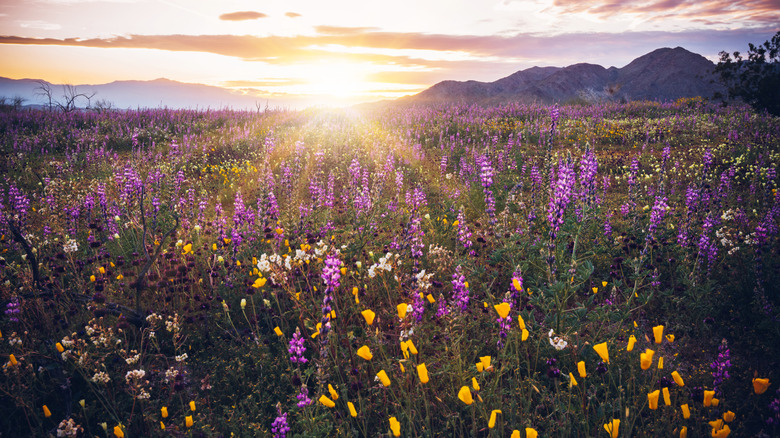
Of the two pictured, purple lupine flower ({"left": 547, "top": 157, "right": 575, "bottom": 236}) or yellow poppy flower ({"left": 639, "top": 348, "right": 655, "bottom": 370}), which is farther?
purple lupine flower ({"left": 547, "top": 157, "right": 575, "bottom": 236})

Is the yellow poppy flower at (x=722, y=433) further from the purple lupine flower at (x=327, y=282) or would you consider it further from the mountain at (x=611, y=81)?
the mountain at (x=611, y=81)

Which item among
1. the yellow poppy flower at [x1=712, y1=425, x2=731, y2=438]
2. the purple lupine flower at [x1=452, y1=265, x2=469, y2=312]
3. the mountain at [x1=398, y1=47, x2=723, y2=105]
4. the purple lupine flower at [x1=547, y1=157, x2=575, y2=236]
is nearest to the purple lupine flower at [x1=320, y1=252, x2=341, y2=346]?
the purple lupine flower at [x1=452, y1=265, x2=469, y2=312]

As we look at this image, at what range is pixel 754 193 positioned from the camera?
7.11 m

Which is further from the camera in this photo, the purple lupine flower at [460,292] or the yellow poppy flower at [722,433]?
the purple lupine flower at [460,292]

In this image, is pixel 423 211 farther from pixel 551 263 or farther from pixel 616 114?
pixel 616 114

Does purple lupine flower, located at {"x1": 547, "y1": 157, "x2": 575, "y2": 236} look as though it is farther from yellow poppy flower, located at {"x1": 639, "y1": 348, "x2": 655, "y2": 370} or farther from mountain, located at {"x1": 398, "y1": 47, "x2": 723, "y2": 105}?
mountain, located at {"x1": 398, "y1": 47, "x2": 723, "y2": 105}

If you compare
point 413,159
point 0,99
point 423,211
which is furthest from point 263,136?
point 0,99

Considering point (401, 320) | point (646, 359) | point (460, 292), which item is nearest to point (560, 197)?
point (460, 292)

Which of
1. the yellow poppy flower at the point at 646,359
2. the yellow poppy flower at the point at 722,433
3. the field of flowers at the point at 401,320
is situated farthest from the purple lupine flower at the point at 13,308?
the yellow poppy flower at the point at 722,433

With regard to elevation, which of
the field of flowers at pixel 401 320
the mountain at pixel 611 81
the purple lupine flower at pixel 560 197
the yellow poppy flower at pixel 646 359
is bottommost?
the field of flowers at pixel 401 320

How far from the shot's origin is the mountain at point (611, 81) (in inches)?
2936

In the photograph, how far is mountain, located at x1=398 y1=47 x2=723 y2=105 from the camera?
7456 centimetres

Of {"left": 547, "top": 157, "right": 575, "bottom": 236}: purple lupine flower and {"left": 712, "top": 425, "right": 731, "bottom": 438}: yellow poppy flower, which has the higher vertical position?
{"left": 547, "top": 157, "right": 575, "bottom": 236}: purple lupine flower

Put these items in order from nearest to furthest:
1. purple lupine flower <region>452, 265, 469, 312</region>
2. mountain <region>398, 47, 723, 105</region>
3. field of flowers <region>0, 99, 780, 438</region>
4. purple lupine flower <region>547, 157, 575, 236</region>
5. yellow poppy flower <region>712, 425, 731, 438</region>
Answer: yellow poppy flower <region>712, 425, 731, 438</region> < field of flowers <region>0, 99, 780, 438</region> < purple lupine flower <region>452, 265, 469, 312</region> < purple lupine flower <region>547, 157, 575, 236</region> < mountain <region>398, 47, 723, 105</region>
